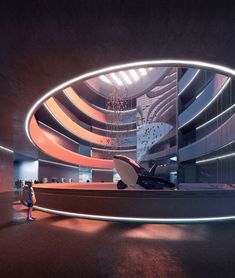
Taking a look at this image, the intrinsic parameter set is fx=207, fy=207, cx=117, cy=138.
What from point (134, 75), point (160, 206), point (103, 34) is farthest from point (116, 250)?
point (134, 75)

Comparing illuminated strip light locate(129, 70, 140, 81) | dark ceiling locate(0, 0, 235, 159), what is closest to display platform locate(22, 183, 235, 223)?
dark ceiling locate(0, 0, 235, 159)

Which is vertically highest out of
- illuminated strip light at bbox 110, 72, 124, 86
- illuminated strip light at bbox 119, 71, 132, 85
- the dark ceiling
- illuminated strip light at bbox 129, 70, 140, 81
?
illuminated strip light at bbox 129, 70, 140, 81

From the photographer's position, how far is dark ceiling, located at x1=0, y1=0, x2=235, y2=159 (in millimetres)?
4188

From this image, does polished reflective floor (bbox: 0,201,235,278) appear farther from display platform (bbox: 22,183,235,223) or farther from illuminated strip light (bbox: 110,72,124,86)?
illuminated strip light (bbox: 110,72,124,86)

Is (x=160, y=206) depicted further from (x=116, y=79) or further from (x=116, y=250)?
(x=116, y=79)

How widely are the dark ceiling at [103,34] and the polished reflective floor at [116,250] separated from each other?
15.6 ft

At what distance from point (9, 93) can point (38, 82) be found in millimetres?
1627

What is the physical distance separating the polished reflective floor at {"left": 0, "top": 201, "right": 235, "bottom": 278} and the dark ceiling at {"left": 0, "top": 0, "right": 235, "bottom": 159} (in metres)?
4.75

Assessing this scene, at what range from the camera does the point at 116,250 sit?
4539 mm

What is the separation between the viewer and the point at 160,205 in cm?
721

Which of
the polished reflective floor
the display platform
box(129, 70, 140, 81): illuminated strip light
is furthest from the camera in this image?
box(129, 70, 140, 81): illuminated strip light

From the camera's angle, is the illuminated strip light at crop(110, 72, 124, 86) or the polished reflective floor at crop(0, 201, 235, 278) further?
the illuminated strip light at crop(110, 72, 124, 86)

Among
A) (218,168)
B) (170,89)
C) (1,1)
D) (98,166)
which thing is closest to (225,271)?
(1,1)

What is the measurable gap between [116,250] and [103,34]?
16.1ft
